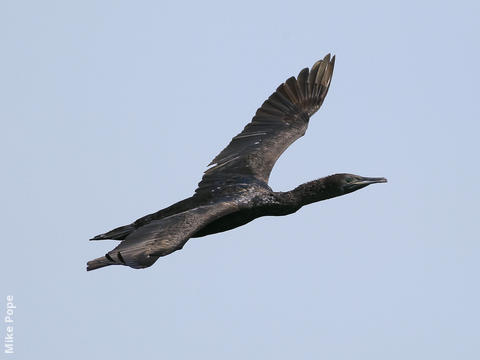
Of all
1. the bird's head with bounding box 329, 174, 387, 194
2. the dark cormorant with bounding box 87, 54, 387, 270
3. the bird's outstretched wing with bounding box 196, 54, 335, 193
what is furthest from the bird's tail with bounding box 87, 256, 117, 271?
the bird's head with bounding box 329, 174, 387, 194

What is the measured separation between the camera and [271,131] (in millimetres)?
24250

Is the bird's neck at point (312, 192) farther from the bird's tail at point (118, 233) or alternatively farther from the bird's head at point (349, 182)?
the bird's tail at point (118, 233)

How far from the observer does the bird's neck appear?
21672mm

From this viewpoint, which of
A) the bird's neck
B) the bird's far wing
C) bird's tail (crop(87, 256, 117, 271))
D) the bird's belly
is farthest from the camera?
the bird's neck

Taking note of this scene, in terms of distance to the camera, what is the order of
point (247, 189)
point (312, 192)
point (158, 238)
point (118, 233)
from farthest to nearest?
point (247, 189), point (312, 192), point (118, 233), point (158, 238)

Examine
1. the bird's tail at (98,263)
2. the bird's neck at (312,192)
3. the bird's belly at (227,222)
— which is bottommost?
the bird's tail at (98,263)

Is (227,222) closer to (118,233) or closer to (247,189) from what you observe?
(247,189)

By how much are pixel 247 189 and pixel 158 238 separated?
3679 millimetres

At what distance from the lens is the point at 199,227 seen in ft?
63.6

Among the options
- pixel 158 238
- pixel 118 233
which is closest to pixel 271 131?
pixel 118 233

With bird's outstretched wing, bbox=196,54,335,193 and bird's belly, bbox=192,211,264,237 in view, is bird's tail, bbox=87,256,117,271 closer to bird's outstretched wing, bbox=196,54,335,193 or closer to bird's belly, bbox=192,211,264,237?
bird's belly, bbox=192,211,264,237

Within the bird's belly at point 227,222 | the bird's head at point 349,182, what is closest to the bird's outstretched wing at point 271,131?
the bird's belly at point 227,222

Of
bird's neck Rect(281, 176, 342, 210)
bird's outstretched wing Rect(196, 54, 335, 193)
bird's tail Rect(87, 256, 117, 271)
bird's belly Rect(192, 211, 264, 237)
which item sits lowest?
bird's tail Rect(87, 256, 117, 271)

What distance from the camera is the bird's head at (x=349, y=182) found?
2152 centimetres
